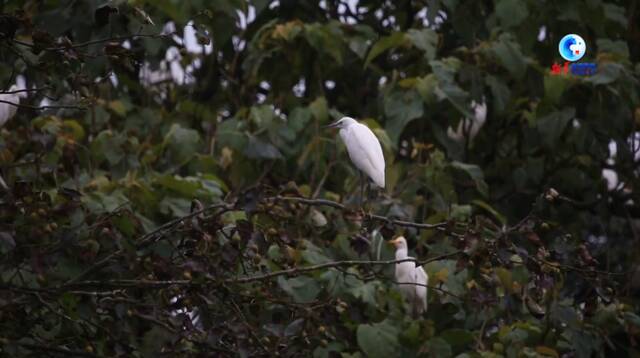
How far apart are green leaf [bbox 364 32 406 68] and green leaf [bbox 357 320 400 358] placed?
1203mm

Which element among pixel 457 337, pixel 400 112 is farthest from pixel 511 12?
pixel 457 337

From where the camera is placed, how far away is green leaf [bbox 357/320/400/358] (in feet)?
10.3

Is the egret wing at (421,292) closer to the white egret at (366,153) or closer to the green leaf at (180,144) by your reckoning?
the white egret at (366,153)

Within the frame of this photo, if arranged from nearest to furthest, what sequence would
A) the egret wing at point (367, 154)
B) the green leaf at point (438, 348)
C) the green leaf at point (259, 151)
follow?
the green leaf at point (438, 348), the egret wing at point (367, 154), the green leaf at point (259, 151)

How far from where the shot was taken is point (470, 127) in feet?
14.1

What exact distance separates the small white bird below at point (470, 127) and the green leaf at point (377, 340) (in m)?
1.18

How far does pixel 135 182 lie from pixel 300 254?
18.2 inches

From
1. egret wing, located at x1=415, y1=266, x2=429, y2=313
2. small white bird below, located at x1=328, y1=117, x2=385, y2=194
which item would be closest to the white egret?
small white bird below, located at x1=328, y1=117, x2=385, y2=194

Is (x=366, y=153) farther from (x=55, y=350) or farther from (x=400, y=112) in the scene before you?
(x=55, y=350)

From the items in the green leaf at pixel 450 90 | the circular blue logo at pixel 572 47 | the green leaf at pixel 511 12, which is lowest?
the green leaf at pixel 450 90

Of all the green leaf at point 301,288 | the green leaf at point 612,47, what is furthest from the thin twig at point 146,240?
the green leaf at point 612,47

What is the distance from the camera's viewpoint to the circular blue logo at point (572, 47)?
4.02 meters

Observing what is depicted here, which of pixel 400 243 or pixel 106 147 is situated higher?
pixel 106 147

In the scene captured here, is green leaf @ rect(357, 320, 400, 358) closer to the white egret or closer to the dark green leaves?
the white egret
